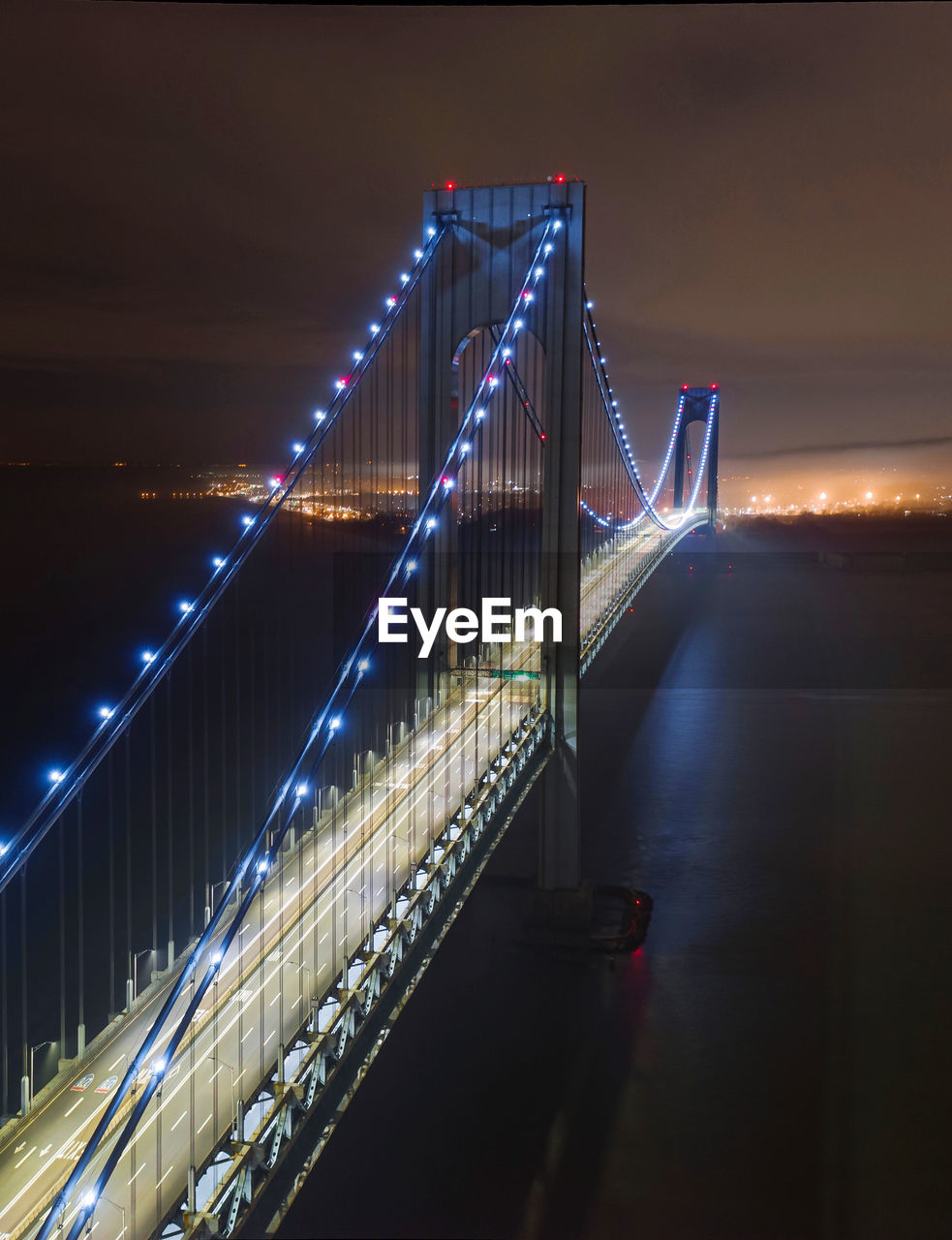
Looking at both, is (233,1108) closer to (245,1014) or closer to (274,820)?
(245,1014)

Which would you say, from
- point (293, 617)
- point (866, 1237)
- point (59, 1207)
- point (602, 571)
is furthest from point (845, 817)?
point (293, 617)

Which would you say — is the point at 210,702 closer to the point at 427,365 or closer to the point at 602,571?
the point at 602,571

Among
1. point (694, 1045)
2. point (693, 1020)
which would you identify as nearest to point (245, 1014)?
point (694, 1045)

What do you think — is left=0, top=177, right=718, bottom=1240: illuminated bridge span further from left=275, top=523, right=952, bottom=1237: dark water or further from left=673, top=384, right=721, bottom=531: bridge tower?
left=673, top=384, right=721, bottom=531: bridge tower

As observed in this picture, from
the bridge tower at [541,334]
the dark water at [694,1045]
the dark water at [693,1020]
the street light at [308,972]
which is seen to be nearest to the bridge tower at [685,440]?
the dark water at [693,1020]

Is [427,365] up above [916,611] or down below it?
above

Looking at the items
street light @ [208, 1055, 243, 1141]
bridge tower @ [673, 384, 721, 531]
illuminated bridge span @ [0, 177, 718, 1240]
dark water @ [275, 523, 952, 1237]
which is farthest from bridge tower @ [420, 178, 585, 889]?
bridge tower @ [673, 384, 721, 531]
